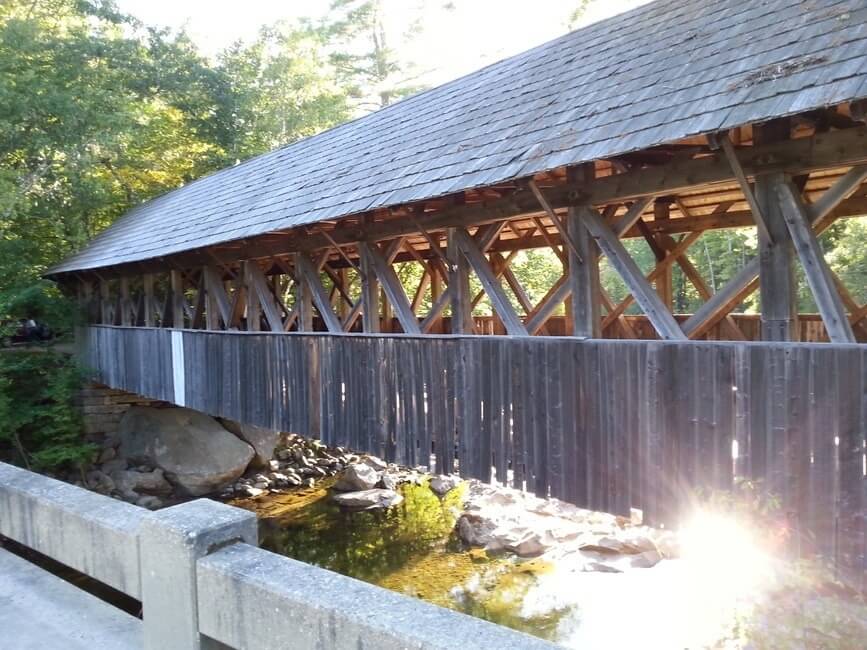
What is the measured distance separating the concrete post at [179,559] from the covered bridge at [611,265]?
2.53m

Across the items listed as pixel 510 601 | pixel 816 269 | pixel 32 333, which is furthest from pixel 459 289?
pixel 32 333

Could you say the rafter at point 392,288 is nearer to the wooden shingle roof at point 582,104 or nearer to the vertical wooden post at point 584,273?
the wooden shingle roof at point 582,104

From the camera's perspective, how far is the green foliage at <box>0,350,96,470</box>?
442 inches

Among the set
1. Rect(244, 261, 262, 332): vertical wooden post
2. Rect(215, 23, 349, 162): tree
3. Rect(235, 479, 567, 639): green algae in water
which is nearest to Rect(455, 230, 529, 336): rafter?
Rect(244, 261, 262, 332): vertical wooden post

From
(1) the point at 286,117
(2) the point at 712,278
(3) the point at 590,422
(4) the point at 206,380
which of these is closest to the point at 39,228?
(1) the point at 286,117

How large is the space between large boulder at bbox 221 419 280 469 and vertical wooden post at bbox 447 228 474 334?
882cm

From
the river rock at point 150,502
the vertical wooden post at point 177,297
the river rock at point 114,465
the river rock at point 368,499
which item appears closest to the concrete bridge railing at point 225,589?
the vertical wooden post at point 177,297

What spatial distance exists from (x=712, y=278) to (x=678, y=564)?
16867mm

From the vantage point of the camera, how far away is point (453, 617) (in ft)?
5.83

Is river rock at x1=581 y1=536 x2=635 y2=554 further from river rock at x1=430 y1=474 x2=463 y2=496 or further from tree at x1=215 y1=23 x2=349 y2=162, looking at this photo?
tree at x1=215 y1=23 x2=349 y2=162

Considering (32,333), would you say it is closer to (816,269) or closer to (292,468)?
(292,468)

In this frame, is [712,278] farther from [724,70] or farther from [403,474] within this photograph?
[724,70]

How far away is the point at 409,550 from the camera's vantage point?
371 inches

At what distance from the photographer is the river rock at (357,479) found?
1229cm
